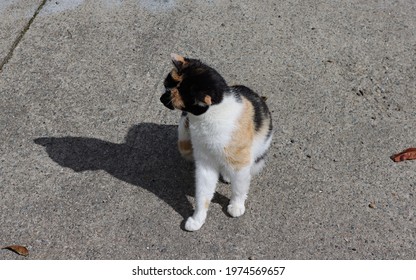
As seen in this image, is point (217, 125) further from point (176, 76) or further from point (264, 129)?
point (264, 129)

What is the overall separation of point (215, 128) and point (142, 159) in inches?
38.4

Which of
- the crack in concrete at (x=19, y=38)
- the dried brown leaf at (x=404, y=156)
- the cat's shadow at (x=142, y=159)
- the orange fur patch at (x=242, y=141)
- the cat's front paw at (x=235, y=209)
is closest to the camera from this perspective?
the orange fur patch at (x=242, y=141)

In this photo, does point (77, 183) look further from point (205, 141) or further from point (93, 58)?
point (93, 58)

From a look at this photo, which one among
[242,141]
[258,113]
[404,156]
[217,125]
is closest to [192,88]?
[217,125]

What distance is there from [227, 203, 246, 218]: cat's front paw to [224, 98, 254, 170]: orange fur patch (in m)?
0.33

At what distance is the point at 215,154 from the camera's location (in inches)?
137

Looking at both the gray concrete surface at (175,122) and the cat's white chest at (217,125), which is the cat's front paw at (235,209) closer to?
the gray concrete surface at (175,122)

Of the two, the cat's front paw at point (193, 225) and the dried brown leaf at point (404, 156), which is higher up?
the dried brown leaf at point (404, 156)

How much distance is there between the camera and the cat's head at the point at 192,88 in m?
3.10

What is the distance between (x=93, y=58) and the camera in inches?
193

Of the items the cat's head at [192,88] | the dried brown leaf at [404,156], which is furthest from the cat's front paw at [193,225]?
the dried brown leaf at [404,156]

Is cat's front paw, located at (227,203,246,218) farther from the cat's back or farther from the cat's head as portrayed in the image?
the cat's head
